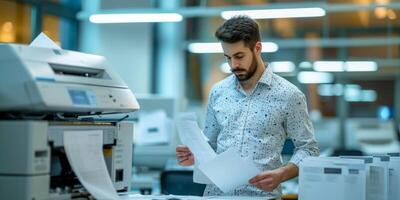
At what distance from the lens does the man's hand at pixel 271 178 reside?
77.0 inches

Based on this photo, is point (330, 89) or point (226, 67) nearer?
point (226, 67)

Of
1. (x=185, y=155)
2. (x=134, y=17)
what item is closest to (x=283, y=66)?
(x=134, y=17)

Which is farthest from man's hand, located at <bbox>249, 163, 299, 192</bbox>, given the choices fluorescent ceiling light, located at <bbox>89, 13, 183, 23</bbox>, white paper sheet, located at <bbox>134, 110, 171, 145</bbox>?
fluorescent ceiling light, located at <bbox>89, 13, 183, 23</bbox>

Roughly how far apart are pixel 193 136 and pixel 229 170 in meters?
0.24

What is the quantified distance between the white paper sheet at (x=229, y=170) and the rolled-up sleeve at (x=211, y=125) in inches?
14.8

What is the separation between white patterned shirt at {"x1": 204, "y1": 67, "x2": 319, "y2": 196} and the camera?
6.97 feet

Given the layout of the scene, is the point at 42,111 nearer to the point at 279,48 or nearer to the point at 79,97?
the point at 79,97

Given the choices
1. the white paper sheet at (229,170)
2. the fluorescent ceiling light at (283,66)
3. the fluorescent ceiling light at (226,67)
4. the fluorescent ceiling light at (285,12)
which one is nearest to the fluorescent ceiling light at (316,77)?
the fluorescent ceiling light at (283,66)

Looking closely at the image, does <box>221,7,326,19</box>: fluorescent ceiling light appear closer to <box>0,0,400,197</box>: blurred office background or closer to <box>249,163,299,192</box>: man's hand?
<box>0,0,400,197</box>: blurred office background

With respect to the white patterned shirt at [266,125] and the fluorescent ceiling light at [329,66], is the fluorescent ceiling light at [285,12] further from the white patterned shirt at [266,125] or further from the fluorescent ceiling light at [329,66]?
the fluorescent ceiling light at [329,66]

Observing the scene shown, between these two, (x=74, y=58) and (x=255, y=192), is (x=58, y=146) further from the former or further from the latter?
(x=255, y=192)

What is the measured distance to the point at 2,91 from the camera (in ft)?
5.25

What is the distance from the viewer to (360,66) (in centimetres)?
883

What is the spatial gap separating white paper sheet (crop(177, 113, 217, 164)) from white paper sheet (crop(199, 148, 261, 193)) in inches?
4.1
